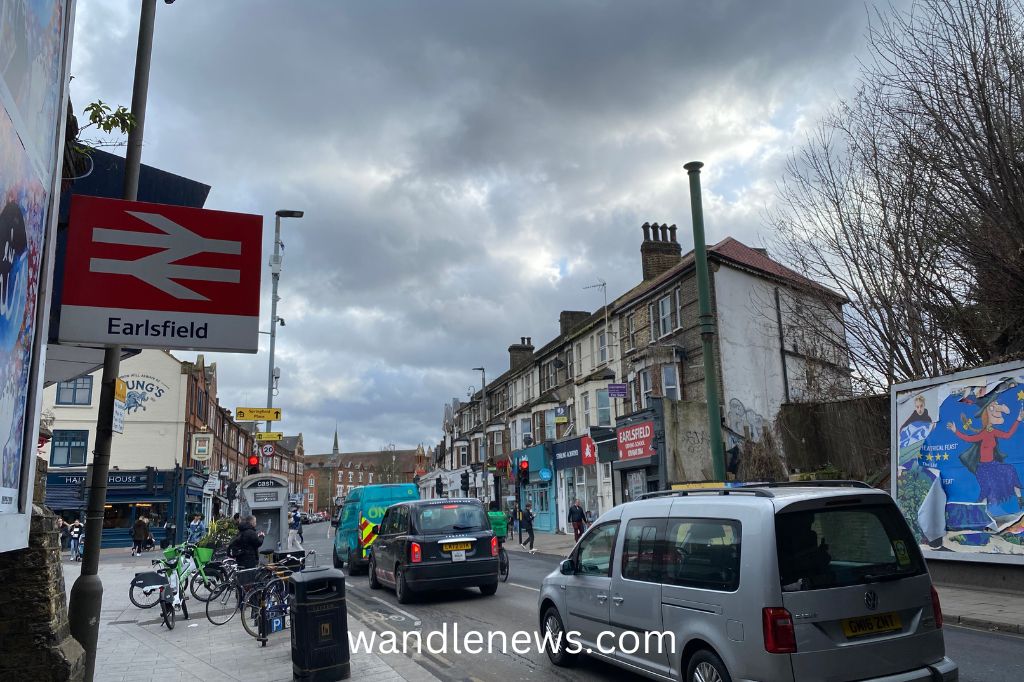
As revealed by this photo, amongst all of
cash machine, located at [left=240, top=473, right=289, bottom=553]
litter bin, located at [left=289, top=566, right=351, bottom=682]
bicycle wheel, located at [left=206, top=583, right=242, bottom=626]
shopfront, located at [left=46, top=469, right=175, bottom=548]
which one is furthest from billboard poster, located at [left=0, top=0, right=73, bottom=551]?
shopfront, located at [left=46, top=469, right=175, bottom=548]

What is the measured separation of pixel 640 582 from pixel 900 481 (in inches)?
Answer: 416

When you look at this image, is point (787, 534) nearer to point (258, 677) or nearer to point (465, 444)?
point (258, 677)

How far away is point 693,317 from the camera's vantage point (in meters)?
27.8

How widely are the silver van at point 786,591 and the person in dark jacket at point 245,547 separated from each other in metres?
8.93

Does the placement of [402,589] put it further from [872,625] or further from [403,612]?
[872,625]

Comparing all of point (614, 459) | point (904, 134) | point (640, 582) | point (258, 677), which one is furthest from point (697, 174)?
point (614, 459)

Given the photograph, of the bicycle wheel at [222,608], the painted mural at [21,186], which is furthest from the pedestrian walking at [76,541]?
the painted mural at [21,186]

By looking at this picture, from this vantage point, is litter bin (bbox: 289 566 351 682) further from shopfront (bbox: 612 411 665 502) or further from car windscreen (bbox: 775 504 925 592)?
shopfront (bbox: 612 411 665 502)

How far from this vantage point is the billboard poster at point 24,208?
3.22 m

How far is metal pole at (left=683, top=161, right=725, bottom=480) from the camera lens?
471 inches

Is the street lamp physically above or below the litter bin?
above

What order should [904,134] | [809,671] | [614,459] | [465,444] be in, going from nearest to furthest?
[809,671] → [904,134] → [614,459] → [465,444]

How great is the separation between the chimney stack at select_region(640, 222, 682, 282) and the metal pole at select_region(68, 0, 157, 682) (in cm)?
2832

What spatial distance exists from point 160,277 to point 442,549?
856 centimetres
